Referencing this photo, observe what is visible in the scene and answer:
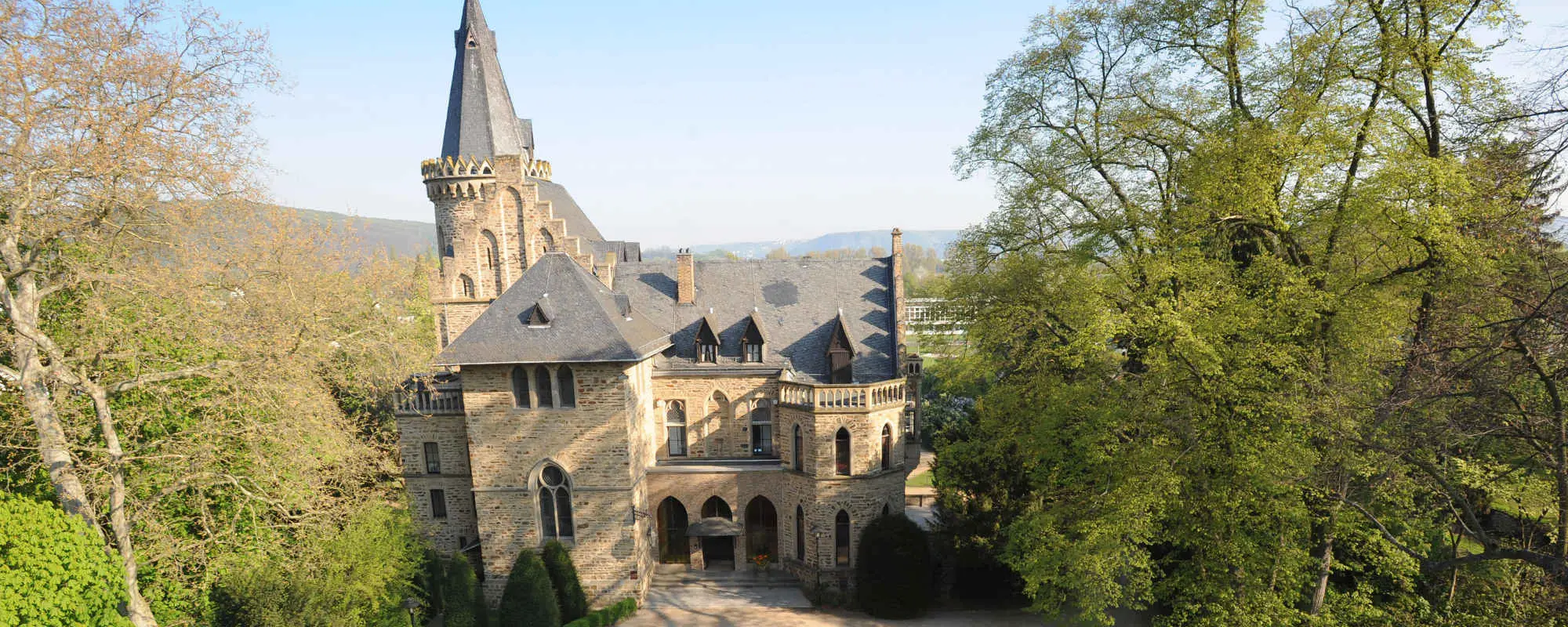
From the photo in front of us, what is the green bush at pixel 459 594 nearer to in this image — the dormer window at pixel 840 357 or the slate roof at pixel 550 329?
the slate roof at pixel 550 329

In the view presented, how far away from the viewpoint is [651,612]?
23.2m

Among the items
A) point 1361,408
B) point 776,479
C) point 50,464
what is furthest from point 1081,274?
point 50,464

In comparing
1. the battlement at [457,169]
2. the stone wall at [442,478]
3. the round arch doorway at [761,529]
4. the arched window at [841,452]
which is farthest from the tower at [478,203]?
the arched window at [841,452]

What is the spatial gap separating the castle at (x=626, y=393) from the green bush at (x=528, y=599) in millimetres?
1945

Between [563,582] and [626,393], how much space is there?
21.3ft

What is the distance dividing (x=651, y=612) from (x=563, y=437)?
21.4 ft

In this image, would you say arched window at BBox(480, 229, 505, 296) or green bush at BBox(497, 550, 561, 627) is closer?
green bush at BBox(497, 550, 561, 627)

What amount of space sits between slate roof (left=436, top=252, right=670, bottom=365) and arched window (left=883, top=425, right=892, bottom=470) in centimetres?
858

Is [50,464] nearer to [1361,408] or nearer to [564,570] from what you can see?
[564,570]

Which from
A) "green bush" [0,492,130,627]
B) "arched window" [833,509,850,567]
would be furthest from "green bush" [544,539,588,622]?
"green bush" [0,492,130,627]

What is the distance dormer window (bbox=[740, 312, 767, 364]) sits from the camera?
26812mm

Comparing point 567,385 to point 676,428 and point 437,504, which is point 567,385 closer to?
point 676,428

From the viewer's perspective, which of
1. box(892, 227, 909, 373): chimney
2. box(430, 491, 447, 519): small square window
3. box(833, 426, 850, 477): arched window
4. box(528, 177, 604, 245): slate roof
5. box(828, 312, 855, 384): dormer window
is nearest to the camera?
box(833, 426, 850, 477): arched window

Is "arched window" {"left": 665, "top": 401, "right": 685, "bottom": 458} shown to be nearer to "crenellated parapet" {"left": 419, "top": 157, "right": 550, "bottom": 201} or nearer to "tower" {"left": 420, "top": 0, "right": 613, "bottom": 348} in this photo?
"tower" {"left": 420, "top": 0, "right": 613, "bottom": 348}
